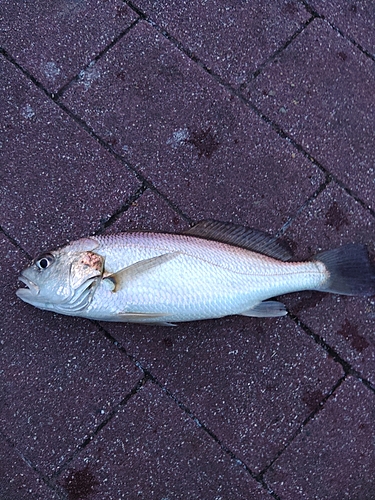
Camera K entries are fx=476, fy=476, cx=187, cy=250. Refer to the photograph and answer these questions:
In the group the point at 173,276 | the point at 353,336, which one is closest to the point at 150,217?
the point at 173,276

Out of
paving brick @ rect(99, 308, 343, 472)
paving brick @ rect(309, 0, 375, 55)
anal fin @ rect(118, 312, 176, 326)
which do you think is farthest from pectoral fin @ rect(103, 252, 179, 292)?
paving brick @ rect(309, 0, 375, 55)

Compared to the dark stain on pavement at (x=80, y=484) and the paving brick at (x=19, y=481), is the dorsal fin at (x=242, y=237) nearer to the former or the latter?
the dark stain on pavement at (x=80, y=484)

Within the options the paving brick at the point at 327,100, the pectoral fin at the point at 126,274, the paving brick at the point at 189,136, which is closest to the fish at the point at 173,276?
the pectoral fin at the point at 126,274

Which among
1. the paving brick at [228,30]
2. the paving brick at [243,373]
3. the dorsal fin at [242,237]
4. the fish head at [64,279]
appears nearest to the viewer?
the fish head at [64,279]

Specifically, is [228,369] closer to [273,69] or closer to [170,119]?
[170,119]

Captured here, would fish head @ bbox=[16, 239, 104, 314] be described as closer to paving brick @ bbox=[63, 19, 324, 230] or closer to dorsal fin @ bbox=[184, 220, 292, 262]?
dorsal fin @ bbox=[184, 220, 292, 262]

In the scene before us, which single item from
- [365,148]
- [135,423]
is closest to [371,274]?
[365,148]

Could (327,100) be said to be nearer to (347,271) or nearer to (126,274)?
(347,271)
